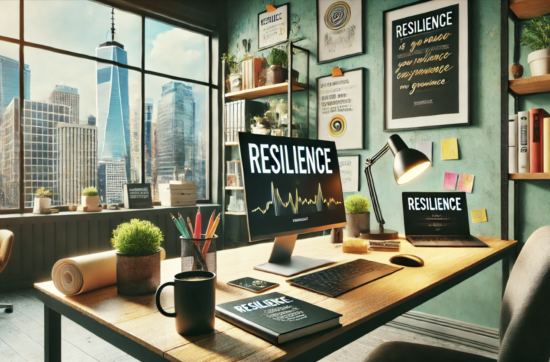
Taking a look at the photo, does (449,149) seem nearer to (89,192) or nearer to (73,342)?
(73,342)

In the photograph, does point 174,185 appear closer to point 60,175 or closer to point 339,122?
point 60,175

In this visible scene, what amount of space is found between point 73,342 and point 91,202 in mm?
1479

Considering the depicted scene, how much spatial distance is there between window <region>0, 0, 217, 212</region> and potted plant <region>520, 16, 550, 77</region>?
10.4 ft

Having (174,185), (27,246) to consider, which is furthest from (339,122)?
(27,246)

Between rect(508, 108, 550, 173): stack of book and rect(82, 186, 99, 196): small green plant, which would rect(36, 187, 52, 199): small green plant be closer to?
rect(82, 186, 99, 196): small green plant

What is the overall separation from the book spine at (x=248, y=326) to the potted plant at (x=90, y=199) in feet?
9.79

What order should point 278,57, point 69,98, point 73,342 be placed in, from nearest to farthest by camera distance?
1. point 73,342
2. point 278,57
3. point 69,98

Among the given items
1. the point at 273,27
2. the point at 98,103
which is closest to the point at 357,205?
the point at 273,27

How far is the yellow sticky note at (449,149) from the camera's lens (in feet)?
7.92

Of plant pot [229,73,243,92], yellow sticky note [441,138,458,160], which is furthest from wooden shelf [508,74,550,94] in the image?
plant pot [229,73,243,92]

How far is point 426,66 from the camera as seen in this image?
254 centimetres

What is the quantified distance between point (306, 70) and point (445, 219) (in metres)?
1.83

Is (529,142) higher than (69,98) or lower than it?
lower

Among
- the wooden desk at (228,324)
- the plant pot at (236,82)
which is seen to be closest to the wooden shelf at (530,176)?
the wooden desk at (228,324)
